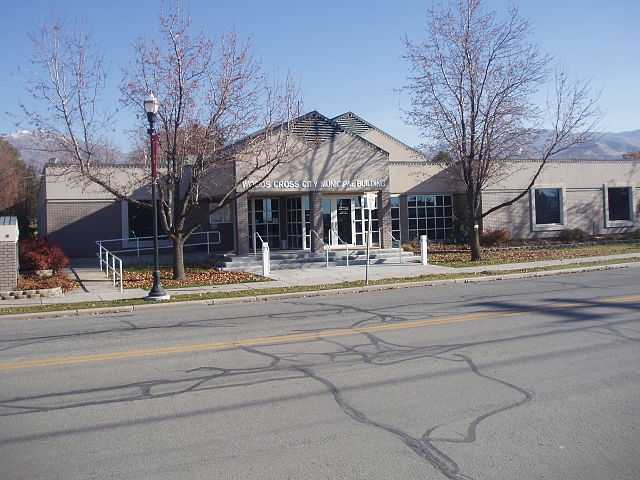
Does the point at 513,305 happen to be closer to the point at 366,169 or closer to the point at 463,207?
the point at 366,169

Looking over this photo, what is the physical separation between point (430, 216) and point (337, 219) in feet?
26.4

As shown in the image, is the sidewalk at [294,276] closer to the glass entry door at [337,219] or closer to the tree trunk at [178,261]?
the tree trunk at [178,261]

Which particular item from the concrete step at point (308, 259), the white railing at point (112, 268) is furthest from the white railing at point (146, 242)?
the concrete step at point (308, 259)

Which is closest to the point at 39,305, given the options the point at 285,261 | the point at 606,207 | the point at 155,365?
the point at 155,365

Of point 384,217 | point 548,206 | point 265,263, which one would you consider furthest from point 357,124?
point 265,263

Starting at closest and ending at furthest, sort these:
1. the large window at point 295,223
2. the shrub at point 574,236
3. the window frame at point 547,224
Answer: the large window at point 295,223 < the shrub at point 574,236 < the window frame at point 547,224

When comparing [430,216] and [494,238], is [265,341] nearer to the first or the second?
[494,238]

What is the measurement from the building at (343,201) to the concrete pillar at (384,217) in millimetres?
42

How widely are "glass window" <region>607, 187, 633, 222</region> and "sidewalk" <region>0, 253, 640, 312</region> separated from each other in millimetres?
10404

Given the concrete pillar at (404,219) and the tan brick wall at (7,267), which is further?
the concrete pillar at (404,219)

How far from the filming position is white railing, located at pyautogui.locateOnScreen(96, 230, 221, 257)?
2711cm

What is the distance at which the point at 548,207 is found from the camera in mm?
Result: 33562

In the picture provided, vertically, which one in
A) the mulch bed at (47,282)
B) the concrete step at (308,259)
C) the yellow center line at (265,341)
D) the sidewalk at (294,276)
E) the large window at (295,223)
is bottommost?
the yellow center line at (265,341)

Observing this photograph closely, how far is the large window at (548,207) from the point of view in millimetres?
33219
